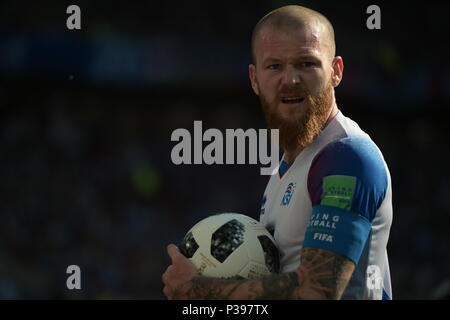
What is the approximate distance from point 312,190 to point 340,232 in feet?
0.95

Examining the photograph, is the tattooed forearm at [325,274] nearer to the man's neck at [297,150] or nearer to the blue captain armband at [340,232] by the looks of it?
the blue captain armband at [340,232]

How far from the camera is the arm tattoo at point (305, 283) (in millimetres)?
2809

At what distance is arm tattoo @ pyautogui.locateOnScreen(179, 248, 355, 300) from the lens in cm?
281

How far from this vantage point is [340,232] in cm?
284

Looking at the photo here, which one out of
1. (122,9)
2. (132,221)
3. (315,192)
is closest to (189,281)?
(315,192)

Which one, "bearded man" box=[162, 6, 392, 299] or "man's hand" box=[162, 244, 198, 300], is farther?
"man's hand" box=[162, 244, 198, 300]

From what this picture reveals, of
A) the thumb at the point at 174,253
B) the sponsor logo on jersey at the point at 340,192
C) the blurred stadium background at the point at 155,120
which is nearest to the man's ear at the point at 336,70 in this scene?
the sponsor logo on jersey at the point at 340,192

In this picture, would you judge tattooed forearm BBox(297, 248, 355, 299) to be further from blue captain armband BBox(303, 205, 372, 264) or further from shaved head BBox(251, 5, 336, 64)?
shaved head BBox(251, 5, 336, 64)

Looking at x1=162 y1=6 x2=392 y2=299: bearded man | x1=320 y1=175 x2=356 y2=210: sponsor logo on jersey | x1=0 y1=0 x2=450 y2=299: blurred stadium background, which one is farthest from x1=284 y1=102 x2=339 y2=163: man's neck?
x1=0 y1=0 x2=450 y2=299: blurred stadium background

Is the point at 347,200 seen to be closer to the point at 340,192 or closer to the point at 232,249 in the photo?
the point at 340,192

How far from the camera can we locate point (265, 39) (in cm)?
338

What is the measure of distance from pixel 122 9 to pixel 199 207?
6125 millimetres

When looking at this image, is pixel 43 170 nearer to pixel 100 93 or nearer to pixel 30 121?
pixel 30 121

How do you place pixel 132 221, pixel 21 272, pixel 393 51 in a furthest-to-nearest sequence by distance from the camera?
pixel 393 51
pixel 132 221
pixel 21 272
